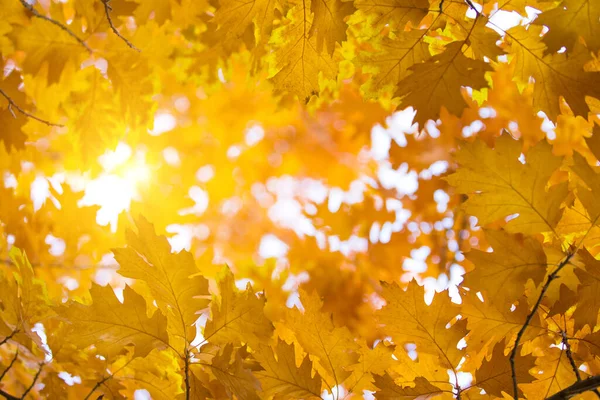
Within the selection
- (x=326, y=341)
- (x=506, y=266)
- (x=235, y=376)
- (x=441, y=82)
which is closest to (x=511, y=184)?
(x=506, y=266)

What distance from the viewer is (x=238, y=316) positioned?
1.10 metres

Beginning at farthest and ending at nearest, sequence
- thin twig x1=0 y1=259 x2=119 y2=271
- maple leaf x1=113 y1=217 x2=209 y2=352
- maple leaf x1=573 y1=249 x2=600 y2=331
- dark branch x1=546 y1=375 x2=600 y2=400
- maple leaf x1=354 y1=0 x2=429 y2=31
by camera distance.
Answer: thin twig x1=0 y1=259 x2=119 y2=271 < maple leaf x1=354 y1=0 x2=429 y2=31 < maple leaf x1=113 y1=217 x2=209 y2=352 < maple leaf x1=573 y1=249 x2=600 y2=331 < dark branch x1=546 y1=375 x2=600 y2=400

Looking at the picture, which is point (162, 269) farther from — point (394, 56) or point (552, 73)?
point (552, 73)

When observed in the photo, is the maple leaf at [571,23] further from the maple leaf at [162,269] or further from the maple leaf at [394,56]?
the maple leaf at [162,269]

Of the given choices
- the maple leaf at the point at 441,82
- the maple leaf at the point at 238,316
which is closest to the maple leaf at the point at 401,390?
the maple leaf at the point at 238,316

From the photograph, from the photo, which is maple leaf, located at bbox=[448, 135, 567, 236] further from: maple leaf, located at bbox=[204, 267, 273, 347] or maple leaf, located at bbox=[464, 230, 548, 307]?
maple leaf, located at bbox=[204, 267, 273, 347]

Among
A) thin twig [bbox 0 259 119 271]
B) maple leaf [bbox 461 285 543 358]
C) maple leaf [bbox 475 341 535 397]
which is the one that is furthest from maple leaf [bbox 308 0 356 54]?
thin twig [bbox 0 259 119 271]

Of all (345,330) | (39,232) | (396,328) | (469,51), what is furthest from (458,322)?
(39,232)

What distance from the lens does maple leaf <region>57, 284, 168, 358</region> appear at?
1019 millimetres

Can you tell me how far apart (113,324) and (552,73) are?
1222 mm

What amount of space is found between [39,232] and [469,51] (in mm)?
2077

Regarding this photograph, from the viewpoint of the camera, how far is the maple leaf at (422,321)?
1119mm

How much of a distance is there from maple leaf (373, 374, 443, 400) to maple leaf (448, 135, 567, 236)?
40cm

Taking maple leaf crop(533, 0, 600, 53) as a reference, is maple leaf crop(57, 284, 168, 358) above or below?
below
